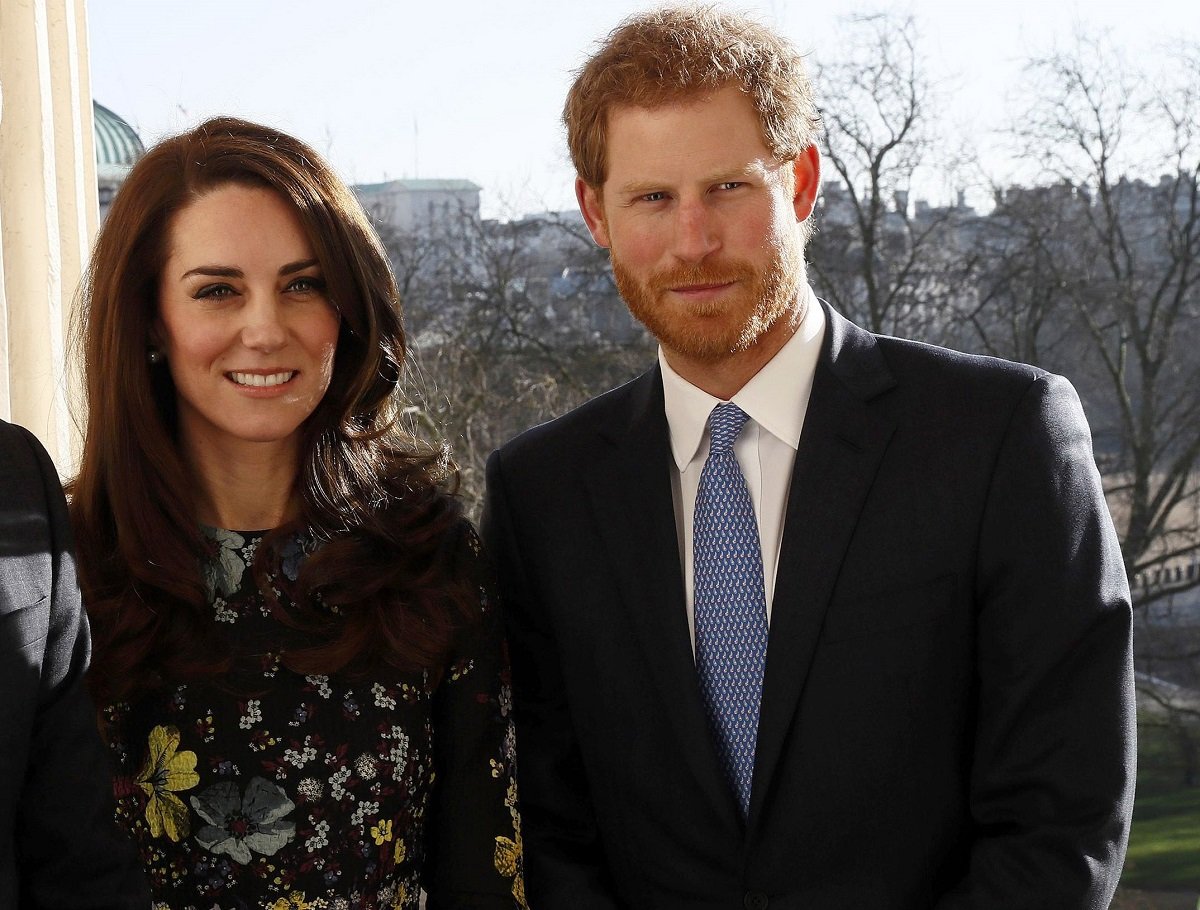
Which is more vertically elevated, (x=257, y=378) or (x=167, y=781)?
(x=257, y=378)

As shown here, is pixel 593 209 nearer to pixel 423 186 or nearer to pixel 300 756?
pixel 300 756

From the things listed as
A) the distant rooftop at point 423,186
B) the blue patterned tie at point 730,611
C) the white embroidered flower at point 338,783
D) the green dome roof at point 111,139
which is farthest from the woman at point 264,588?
the distant rooftop at point 423,186

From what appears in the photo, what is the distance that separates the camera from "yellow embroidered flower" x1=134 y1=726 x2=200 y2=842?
169 cm

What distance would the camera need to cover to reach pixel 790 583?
1.65 metres

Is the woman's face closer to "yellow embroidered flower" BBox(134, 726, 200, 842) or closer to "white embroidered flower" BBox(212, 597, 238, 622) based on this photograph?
"white embroidered flower" BBox(212, 597, 238, 622)

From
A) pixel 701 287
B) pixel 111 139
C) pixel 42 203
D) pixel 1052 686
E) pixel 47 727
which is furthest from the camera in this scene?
pixel 111 139

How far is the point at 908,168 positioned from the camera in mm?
7258

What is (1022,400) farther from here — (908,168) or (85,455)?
(908,168)

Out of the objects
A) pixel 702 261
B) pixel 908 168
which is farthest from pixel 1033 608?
pixel 908 168

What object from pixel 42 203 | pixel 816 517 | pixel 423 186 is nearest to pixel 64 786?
pixel 816 517

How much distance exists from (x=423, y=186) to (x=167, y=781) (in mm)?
5718

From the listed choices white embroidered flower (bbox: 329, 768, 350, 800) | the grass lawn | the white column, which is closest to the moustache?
white embroidered flower (bbox: 329, 768, 350, 800)

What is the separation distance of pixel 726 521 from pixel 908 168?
19.5 ft

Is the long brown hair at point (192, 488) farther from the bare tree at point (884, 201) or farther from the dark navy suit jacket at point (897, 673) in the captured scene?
the bare tree at point (884, 201)
